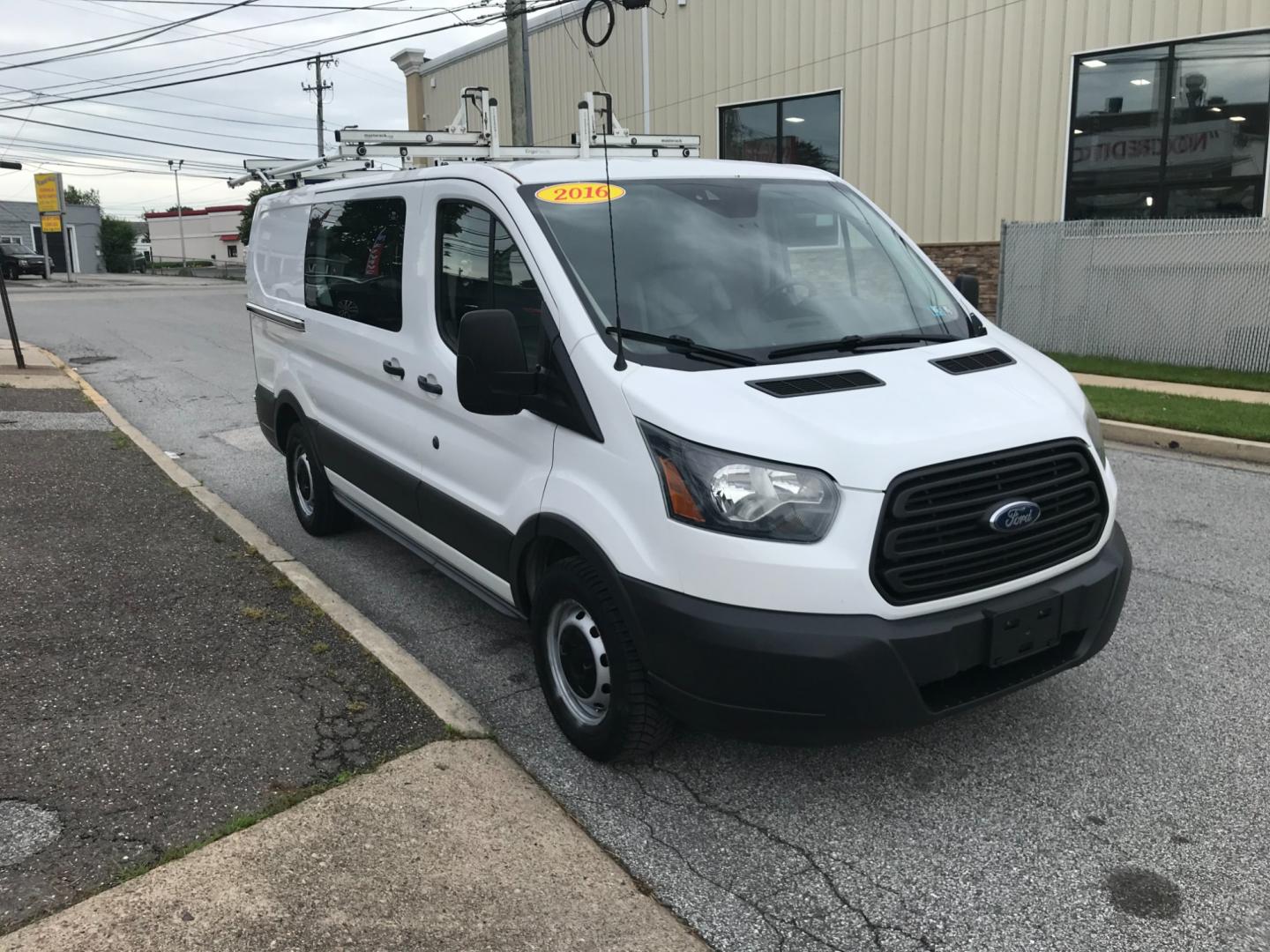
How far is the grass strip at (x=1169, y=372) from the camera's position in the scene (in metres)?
11.6

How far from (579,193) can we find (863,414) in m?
1.56

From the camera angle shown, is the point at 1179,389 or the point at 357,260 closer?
the point at 357,260

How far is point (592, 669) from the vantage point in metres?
3.55

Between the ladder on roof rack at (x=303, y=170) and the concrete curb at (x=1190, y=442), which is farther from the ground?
the ladder on roof rack at (x=303, y=170)

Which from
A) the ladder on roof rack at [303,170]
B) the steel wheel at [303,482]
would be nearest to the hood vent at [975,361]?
the ladder on roof rack at [303,170]

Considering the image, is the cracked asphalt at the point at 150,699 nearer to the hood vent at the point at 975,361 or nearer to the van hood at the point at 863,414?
the van hood at the point at 863,414

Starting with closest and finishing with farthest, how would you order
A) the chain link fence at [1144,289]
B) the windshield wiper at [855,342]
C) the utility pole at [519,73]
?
the windshield wiper at [855,342]
the chain link fence at [1144,289]
the utility pole at [519,73]

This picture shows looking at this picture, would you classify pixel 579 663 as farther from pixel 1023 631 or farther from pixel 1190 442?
pixel 1190 442

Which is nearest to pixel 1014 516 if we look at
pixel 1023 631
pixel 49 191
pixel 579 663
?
pixel 1023 631

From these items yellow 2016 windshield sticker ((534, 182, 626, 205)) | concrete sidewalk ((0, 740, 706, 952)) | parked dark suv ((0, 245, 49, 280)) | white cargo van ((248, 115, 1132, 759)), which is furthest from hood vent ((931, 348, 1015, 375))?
parked dark suv ((0, 245, 49, 280))

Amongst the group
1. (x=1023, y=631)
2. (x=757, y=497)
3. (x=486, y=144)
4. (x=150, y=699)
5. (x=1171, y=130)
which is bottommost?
(x=150, y=699)

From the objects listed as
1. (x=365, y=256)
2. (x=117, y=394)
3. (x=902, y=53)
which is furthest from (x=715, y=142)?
(x=365, y=256)

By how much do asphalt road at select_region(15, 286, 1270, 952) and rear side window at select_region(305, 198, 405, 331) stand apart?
5.03 feet

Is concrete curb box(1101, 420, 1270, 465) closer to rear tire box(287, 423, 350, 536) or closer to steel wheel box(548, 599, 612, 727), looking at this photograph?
rear tire box(287, 423, 350, 536)
